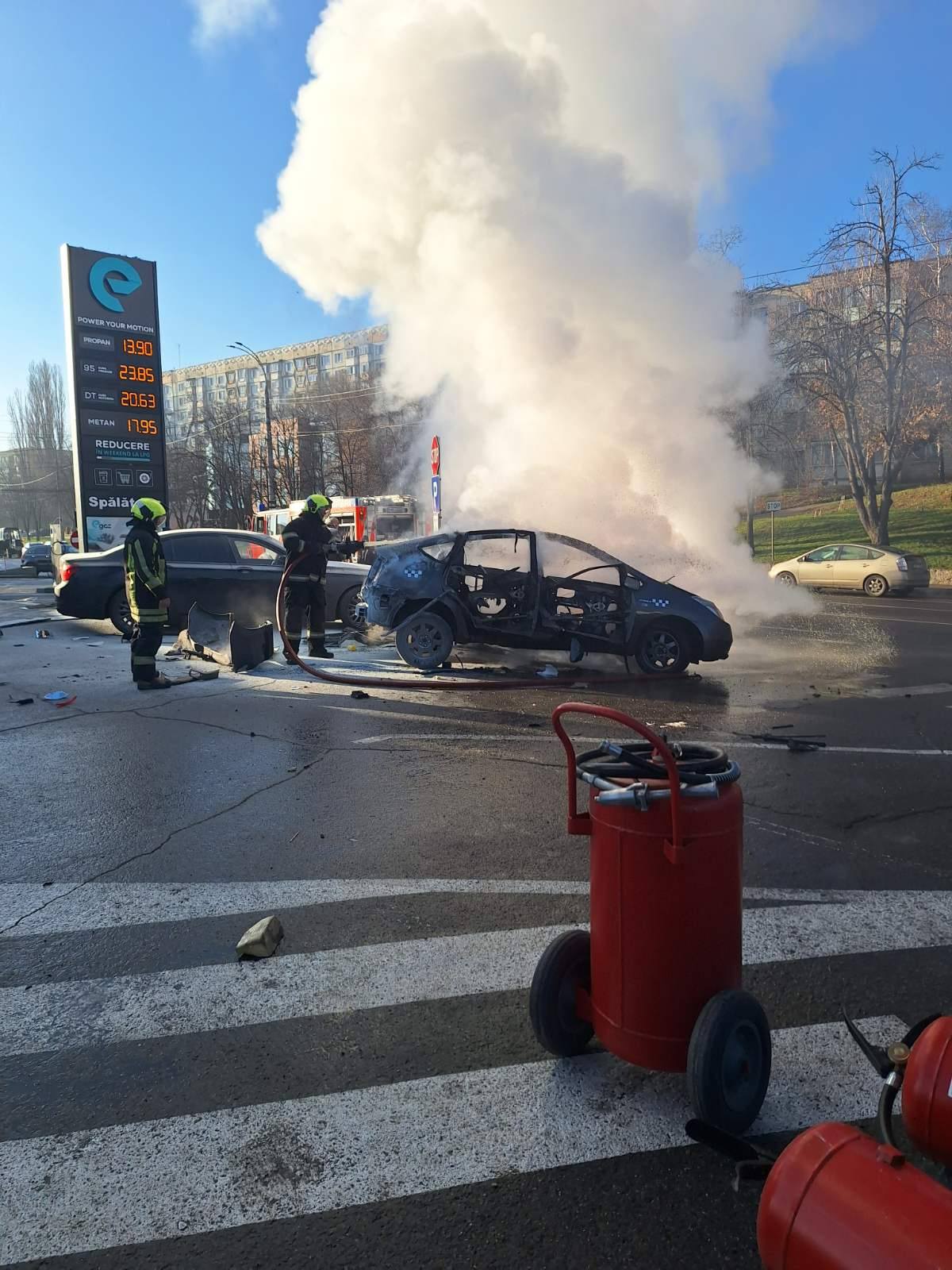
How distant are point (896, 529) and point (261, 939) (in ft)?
116

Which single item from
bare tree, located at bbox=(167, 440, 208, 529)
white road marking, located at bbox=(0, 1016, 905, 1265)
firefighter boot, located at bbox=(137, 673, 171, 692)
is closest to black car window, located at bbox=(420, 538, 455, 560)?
firefighter boot, located at bbox=(137, 673, 171, 692)

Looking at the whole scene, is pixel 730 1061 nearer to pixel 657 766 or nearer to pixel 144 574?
pixel 657 766

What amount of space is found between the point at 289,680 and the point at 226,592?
11.8 ft

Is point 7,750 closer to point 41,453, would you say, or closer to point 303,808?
point 303,808

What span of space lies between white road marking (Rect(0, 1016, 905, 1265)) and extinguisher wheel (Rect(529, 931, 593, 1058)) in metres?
0.09

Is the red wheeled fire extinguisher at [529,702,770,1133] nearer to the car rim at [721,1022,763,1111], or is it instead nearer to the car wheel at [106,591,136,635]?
the car rim at [721,1022,763,1111]

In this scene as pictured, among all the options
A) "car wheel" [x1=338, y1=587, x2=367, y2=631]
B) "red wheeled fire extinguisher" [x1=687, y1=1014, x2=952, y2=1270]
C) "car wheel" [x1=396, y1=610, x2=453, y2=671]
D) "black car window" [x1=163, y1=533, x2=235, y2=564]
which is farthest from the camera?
"car wheel" [x1=338, y1=587, x2=367, y2=631]

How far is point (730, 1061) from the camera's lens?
2395 mm

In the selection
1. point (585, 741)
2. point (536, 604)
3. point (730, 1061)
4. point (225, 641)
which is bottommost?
point (585, 741)

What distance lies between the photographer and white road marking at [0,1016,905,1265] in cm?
218

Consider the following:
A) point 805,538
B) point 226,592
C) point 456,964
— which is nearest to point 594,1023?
point 456,964

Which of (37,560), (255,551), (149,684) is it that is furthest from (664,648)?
(37,560)

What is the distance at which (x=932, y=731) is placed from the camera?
705 centimetres

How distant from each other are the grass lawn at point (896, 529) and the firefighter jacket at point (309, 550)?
69.3 feet
